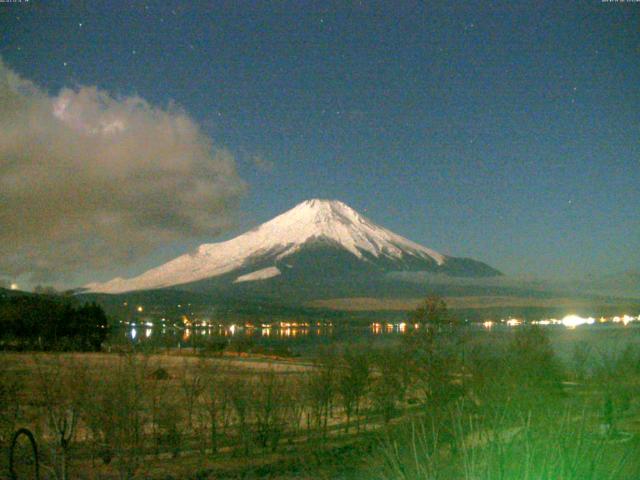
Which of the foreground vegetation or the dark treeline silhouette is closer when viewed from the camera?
the foreground vegetation

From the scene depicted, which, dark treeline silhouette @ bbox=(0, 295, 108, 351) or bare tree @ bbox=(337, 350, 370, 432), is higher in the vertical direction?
dark treeline silhouette @ bbox=(0, 295, 108, 351)

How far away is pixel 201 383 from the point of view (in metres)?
22.3

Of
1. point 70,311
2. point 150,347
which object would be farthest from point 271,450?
point 70,311

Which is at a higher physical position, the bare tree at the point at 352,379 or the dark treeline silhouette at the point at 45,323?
the dark treeline silhouette at the point at 45,323

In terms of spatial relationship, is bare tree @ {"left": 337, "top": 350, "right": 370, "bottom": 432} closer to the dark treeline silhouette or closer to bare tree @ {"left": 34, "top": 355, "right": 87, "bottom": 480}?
bare tree @ {"left": 34, "top": 355, "right": 87, "bottom": 480}

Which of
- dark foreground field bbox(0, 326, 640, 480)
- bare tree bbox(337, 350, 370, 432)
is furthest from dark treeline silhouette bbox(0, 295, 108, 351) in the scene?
dark foreground field bbox(0, 326, 640, 480)

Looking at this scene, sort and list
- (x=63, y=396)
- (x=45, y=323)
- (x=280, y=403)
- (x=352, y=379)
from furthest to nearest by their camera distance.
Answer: (x=45, y=323)
(x=352, y=379)
(x=280, y=403)
(x=63, y=396)

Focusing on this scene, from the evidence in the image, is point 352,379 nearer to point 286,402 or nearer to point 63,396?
point 286,402

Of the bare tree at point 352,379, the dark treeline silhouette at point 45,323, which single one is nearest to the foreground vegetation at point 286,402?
the bare tree at point 352,379

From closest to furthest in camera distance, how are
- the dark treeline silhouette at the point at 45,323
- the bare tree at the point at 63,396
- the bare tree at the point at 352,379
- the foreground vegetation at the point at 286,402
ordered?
the foreground vegetation at the point at 286,402, the bare tree at the point at 63,396, the bare tree at the point at 352,379, the dark treeline silhouette at the point at 45,323

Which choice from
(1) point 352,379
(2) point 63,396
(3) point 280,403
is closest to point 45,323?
(1) point 352,379

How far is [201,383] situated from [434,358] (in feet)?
24.5

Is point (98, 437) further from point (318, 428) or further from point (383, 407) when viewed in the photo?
point (383, 407)

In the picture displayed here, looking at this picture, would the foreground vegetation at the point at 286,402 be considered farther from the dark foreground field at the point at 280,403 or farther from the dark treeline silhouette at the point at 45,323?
the dark treeline silhouette at the point at 45,323
